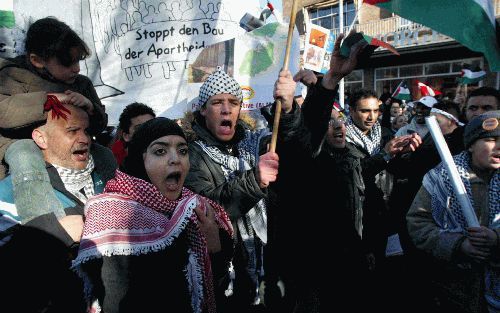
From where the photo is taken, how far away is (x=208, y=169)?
2.12 meters

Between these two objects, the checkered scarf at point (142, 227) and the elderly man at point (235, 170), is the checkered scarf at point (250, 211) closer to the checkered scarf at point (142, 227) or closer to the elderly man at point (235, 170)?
the elderly man at point (235, 170)

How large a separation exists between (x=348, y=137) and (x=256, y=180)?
1.92 m

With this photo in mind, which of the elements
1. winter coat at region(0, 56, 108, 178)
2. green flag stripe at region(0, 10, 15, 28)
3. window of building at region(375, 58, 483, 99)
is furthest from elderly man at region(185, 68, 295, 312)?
window of building at region(375, 58, 483, 99)

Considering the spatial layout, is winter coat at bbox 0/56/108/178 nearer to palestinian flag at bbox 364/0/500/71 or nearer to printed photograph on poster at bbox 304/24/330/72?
palestinian flag at bbox 364/0/500/71

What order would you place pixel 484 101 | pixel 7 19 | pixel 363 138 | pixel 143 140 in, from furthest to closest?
pixel 363 138 → pixel 484 101 → pixel 7 19 → pixel 143 140

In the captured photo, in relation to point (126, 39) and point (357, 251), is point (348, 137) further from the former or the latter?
point (126, 39)

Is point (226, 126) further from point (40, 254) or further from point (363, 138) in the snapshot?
point (363, 138)

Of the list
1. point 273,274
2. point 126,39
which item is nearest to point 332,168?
point 273,274

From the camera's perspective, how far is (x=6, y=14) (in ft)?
→ 9.65

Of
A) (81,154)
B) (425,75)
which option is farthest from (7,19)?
(425,75)

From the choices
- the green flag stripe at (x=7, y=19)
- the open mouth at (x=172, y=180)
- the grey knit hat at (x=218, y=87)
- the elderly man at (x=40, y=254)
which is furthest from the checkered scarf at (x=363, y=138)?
the green flag stripe at (x=7, y=19)

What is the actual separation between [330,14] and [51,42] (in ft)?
67.4

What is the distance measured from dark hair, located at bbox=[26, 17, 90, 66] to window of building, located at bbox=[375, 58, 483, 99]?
16.0 meters

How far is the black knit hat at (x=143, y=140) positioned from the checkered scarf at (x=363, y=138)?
87.2 inches
